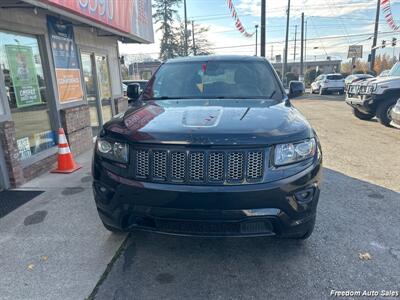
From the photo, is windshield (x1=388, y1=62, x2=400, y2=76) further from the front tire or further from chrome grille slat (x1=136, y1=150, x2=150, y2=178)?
chrome grille slat (x1=136, y1=150, x2=150, y2=178)

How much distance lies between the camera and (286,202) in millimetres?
2158

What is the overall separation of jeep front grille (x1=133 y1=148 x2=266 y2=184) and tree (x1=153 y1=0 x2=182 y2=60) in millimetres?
34555

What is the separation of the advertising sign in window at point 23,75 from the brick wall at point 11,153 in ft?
2.41

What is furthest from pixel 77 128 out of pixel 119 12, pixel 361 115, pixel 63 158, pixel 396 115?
pixel 361 115

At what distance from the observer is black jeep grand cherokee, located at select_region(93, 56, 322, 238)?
6.99 feet

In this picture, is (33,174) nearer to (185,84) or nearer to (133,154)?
(185,84)

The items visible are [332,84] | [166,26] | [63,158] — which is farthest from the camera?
[166,26]

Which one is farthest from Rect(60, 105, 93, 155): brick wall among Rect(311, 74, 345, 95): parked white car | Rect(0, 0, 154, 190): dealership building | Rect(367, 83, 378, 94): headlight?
Rect(311, 74, 345, 95): parked white car

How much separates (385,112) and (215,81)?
7.30 m

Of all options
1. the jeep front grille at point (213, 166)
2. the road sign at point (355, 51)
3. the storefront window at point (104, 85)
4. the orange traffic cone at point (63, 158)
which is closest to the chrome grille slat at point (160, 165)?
the jeep front grille at point (213, 166)

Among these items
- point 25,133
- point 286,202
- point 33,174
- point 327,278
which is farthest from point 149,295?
point 25,133

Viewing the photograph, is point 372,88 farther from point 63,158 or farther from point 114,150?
point 114,150

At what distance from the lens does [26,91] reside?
16.3 feet

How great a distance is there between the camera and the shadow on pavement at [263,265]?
225 cm
